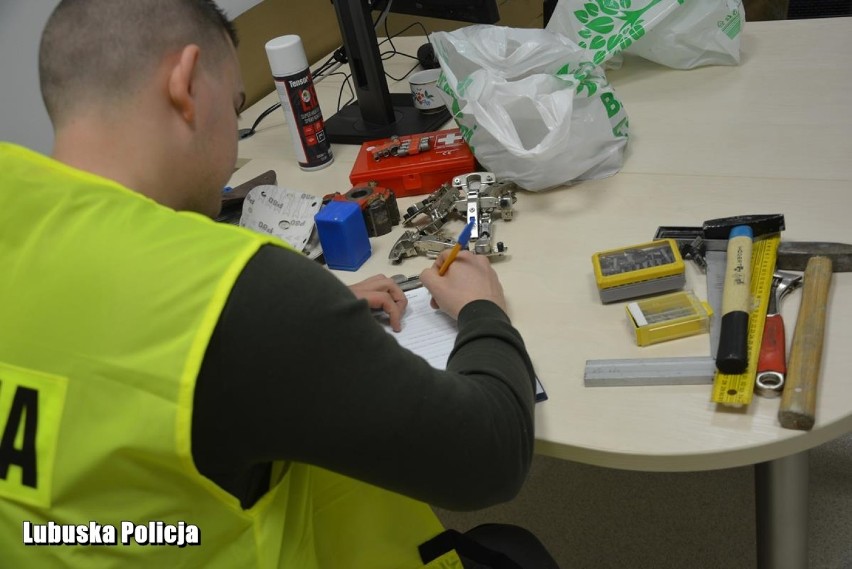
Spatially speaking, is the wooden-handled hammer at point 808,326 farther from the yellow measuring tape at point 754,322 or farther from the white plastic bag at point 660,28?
the white plastic bag at point 660,28

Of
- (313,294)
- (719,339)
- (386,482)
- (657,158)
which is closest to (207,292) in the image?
(313,294)

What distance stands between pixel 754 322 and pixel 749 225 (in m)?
0.17

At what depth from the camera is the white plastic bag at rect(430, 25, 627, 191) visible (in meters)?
1.17

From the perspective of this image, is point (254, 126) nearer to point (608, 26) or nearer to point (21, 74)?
point (21, 74)

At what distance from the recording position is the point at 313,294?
592 mm

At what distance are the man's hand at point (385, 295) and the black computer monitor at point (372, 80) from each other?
55 cm

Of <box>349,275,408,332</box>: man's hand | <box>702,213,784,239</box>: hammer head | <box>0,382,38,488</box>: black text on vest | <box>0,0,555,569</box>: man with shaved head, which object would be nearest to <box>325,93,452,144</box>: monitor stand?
<box>349,275,408,332</box>: man's hand

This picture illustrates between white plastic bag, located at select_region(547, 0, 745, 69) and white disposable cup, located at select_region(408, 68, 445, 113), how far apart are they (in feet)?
0.86

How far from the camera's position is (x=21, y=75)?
1.61 metres

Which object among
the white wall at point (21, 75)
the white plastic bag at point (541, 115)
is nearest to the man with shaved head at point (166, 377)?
the white plastic bag at point (541, 115)

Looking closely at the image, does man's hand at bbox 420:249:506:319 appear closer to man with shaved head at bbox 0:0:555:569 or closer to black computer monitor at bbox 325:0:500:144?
man with shaved head at bbox 0:0:555:569

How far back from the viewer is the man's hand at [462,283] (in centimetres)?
91

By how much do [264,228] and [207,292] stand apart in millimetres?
636

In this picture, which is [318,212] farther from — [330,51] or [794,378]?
[330,51]
